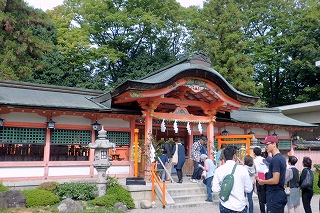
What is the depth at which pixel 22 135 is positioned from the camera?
11852mm

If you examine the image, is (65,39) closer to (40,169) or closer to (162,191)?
(40,169)

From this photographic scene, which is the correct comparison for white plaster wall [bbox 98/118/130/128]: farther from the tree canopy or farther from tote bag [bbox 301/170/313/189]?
the tree canopy

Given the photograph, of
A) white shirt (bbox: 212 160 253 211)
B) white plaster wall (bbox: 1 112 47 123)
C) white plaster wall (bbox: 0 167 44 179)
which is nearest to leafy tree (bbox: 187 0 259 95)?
white plaster wall (bbox: 1 112 47 123)

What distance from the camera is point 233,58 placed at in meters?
25.9

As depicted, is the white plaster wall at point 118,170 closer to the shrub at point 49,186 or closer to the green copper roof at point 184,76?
the shrub at point 49,186

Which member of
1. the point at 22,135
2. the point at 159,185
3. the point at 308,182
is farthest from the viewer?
the point at 22,135

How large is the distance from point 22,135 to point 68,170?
218 centimetres

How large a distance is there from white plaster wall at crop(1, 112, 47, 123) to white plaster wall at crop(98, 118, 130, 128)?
2.38m

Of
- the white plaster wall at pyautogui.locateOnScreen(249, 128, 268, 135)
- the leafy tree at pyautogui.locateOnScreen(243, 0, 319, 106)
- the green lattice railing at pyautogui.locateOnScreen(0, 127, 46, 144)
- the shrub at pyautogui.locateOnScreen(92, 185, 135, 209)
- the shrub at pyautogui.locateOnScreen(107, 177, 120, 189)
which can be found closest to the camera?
the shrub at pyautogui.locateOnScreen(92, 185, 135, 209)

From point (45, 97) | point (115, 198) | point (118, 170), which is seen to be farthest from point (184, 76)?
point (45, 97)

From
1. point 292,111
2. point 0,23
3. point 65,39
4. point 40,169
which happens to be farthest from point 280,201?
point 65,39

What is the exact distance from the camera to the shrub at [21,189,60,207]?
31.2 feet

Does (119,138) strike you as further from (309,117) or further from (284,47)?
(284,47)

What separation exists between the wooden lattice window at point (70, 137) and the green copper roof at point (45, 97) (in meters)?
1.12
